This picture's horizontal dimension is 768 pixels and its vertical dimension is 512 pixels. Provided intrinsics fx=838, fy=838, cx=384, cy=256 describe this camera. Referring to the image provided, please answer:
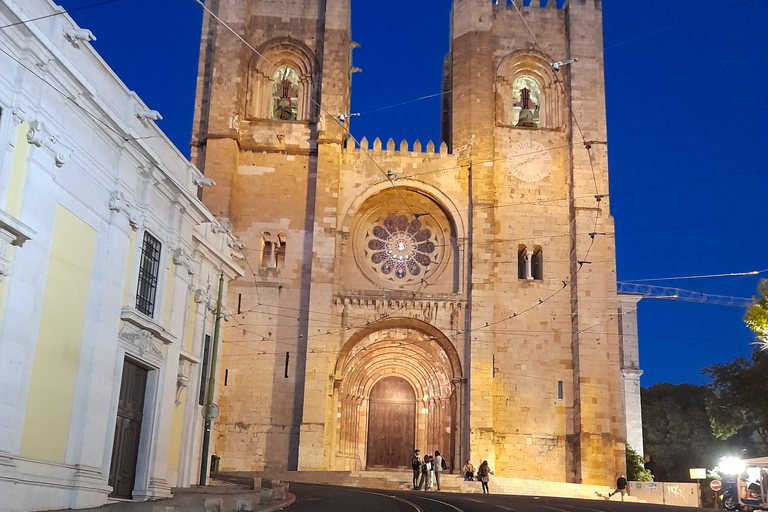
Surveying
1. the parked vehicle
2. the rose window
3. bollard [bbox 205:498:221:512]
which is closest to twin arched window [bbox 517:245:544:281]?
the rose window

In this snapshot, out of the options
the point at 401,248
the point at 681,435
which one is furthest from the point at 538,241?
the point at 681,435

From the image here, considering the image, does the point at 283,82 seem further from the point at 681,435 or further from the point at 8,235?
the point at 681,435

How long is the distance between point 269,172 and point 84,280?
17.3m

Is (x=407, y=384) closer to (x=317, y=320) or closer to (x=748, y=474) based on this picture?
(x=317, y=320)

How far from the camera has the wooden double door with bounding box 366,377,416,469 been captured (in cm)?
3147

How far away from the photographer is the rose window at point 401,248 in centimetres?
3078

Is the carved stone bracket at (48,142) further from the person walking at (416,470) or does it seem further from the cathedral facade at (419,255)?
the cathedral facade at (419,255)

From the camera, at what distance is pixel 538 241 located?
97.6ft

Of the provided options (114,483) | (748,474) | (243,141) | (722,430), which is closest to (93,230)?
(114,483)

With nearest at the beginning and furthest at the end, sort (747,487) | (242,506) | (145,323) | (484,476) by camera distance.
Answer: (242,506) < (145,323) < (747,487) < (484,476)

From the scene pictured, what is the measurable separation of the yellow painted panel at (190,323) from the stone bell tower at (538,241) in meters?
12.1

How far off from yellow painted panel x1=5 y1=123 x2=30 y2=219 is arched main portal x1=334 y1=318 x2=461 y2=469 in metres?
18.5

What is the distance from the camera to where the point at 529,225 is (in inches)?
1176

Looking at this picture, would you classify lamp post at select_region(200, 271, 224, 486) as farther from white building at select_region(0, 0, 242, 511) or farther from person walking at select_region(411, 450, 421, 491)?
person walking at select_region(411, 450, 421, 491)
